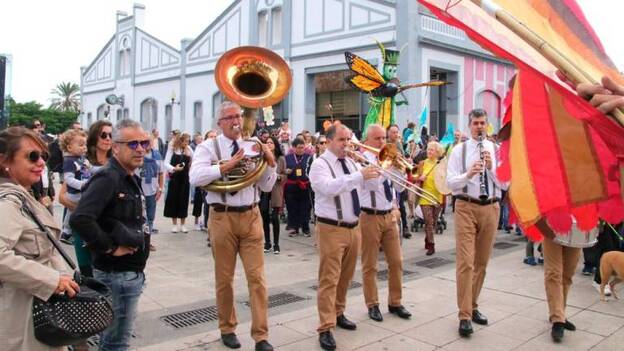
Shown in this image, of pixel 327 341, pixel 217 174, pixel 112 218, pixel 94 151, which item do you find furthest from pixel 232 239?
pixel 94 151

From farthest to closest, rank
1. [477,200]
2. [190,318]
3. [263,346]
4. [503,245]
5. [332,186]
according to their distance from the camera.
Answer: [503,245] < [190,318] < [477,200] < [332,186] < [263,346]

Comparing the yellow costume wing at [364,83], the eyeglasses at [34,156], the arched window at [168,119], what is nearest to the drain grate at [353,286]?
the eyeglasses at [34,156]

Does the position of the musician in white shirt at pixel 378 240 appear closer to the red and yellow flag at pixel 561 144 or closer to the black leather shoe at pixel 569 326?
the black leather shoe at pixel 569 326

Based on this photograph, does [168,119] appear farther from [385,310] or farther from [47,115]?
[47,115]

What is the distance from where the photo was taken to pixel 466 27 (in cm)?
167

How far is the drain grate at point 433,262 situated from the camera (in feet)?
24.7

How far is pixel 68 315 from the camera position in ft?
7.97

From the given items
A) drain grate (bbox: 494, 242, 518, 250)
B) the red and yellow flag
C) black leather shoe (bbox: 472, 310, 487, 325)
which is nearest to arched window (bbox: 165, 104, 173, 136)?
drain grate (bbox: 494, 242, 518, 250)

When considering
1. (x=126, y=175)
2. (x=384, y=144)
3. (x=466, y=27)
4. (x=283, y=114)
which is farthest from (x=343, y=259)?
(x=283, y=114)

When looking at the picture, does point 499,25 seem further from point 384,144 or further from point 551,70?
point 384,144

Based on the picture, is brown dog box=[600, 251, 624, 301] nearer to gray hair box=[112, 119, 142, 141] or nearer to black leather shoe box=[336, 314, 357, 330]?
black leather shoe box=[336, 314, 357, 330]

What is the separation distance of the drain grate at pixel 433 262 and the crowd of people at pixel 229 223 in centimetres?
244

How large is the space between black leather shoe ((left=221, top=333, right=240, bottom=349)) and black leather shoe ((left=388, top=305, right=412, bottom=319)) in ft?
5.76

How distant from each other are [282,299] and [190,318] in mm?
1169
